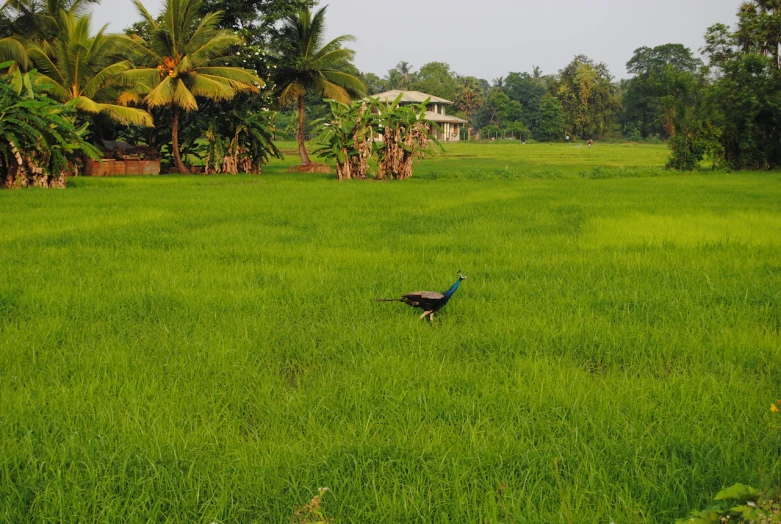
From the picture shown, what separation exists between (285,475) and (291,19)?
2351cm

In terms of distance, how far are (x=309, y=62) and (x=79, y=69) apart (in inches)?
304

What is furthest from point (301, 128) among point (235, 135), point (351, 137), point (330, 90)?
point (351, 137)

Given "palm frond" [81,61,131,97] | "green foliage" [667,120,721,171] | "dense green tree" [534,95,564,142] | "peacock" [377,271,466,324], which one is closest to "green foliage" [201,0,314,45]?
"palm frond" [81,61,131,97]

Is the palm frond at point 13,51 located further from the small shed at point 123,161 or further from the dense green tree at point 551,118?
the dense green tree at point 551,118

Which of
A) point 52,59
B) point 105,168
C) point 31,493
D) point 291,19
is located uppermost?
point 291,19

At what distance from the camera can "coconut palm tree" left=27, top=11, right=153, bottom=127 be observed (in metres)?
19.1

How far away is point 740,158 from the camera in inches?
905

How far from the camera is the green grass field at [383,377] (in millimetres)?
2486

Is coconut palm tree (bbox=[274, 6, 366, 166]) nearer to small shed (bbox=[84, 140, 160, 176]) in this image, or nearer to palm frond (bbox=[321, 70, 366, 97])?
palm frond (bbox=[321, 70, 366, 97])

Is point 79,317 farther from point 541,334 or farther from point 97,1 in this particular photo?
point 97,1

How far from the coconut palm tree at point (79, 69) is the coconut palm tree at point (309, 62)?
595cm

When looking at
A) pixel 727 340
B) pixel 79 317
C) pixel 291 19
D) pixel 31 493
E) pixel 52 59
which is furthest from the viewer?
pixel 291 19

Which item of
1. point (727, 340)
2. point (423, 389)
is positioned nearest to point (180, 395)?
point (423, 389)

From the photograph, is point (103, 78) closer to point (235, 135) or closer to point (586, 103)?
point (235, 135)
